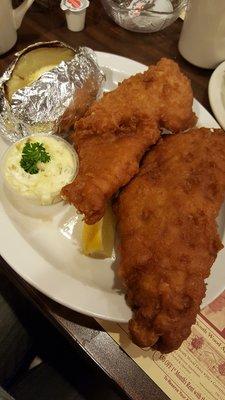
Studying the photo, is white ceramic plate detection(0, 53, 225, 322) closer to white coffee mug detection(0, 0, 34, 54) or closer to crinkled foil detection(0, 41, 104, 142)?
crinkled foil detection(0, 41, 104, 142)

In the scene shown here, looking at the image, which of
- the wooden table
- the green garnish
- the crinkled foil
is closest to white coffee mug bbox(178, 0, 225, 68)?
the wooden table

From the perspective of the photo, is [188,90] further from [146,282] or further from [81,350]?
[81,350]

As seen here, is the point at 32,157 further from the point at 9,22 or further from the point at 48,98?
the point at 9,22

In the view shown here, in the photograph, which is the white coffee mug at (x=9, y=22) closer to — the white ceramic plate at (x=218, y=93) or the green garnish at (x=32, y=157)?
the green garnish at (x=32, y=157)

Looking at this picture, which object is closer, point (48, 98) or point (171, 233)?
point (171, 233)

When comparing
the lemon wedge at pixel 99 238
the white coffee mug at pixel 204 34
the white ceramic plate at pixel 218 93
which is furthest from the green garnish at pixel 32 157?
the white coffee mug at pixel 204 34

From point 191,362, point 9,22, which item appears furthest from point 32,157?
point 191,362

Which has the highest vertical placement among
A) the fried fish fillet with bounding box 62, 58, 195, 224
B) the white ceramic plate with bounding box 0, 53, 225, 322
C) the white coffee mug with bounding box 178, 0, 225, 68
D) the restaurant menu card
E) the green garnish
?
the white coffee mug with bounding box 178, 0, 225, 68
